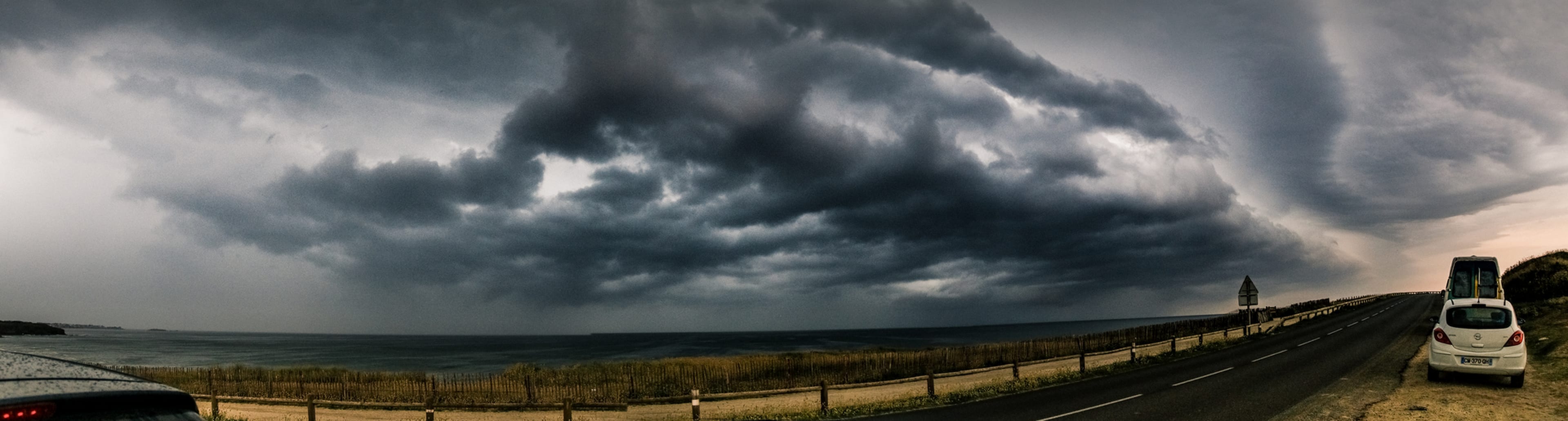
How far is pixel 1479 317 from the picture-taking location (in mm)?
18859

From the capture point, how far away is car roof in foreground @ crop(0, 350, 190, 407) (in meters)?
2.26

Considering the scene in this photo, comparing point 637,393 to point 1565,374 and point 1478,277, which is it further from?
point 1478,277

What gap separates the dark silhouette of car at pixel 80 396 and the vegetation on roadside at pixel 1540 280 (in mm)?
66745

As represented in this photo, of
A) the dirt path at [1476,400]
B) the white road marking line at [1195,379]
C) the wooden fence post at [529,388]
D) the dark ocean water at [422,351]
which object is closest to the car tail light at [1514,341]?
the dirt path at [1476,400]

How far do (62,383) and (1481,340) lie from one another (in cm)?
2655

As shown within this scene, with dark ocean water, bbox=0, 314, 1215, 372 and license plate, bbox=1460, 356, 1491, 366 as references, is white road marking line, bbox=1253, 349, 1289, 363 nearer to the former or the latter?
license plate, bbox=1460, 356, 1491, 366

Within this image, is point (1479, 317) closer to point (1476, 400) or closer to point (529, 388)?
point (1476, 400)

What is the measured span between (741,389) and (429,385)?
585 inches

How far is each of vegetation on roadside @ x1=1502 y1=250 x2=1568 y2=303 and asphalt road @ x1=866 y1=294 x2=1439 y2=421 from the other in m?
26.7

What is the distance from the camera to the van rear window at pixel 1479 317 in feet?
60.6

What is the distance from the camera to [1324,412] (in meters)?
16.7

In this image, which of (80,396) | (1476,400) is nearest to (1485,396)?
(1476,400)

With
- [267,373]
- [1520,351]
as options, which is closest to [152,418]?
[1520,351]

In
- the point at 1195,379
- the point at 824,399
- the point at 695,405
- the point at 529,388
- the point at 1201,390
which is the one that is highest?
the point at 695,405
